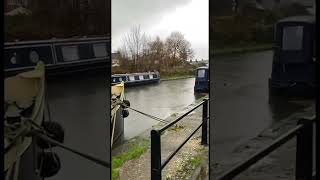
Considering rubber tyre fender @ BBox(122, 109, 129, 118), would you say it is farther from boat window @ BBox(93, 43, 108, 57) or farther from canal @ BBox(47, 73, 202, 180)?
boat window @ BBox(93, 43, 108, 57)

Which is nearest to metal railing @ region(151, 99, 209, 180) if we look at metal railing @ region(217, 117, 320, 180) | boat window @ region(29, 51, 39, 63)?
metal railing @ region(217, 117, 320, 180)

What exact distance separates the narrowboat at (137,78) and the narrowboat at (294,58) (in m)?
0.51

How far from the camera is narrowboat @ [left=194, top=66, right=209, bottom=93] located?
1.91m

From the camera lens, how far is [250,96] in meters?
1.78

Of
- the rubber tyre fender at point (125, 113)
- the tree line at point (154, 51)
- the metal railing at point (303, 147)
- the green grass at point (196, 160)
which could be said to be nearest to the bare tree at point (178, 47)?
the tree line at point (154, 51)

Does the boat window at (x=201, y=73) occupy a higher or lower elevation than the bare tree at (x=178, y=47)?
lower

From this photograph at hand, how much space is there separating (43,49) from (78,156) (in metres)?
0.49

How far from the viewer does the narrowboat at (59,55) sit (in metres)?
1.50

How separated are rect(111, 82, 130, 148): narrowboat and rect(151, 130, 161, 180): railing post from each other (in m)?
0.15

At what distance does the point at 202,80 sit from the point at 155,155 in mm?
470

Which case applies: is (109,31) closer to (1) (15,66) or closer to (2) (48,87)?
(2) (48,87)

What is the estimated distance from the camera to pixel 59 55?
5.65ft

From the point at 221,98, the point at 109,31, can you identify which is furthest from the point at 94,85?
the point at 221,98

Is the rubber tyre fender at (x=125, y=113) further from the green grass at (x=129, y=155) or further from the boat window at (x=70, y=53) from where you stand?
the boat window at (x=70, y=53)
